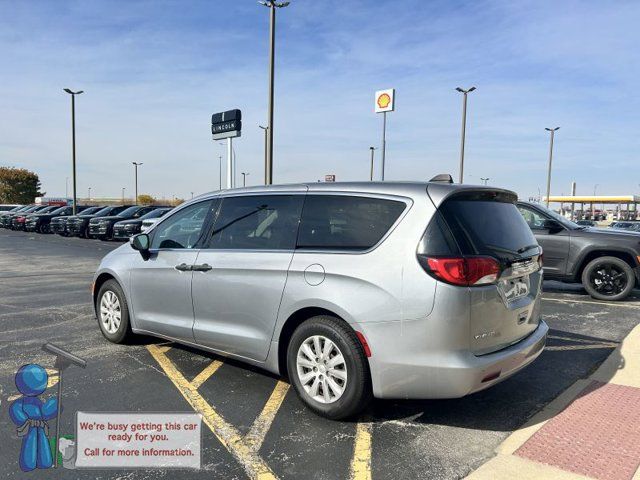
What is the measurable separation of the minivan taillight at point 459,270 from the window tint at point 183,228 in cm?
243

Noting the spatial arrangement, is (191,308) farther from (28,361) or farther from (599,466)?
(599,466)

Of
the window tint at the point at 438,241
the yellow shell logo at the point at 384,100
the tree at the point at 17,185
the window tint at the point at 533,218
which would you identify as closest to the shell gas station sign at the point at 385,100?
the yellow shell logo at the point at 384,100

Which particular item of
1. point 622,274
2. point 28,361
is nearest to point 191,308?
point 28,361

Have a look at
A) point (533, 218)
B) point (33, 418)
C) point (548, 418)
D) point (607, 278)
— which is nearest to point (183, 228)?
point (33, 418)

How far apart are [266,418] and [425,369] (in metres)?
1.26

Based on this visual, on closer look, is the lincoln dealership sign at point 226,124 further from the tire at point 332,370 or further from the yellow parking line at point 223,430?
the tire at point 332,370

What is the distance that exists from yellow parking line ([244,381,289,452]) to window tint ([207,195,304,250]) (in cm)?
121

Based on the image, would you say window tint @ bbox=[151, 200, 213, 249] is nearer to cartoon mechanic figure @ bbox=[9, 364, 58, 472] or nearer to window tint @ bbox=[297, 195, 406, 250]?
window tint @ bbox=[297, 195, 406, 250]

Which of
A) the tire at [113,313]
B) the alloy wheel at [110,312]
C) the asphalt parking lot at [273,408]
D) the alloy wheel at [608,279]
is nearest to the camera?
the asphalt parking lot at [273,408]

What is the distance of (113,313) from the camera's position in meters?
5.53

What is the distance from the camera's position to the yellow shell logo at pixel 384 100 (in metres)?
22.5

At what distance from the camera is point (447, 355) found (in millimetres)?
3178

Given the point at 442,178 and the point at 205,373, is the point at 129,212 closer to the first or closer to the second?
the point at 205,373

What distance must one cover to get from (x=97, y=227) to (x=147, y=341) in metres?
19.5
